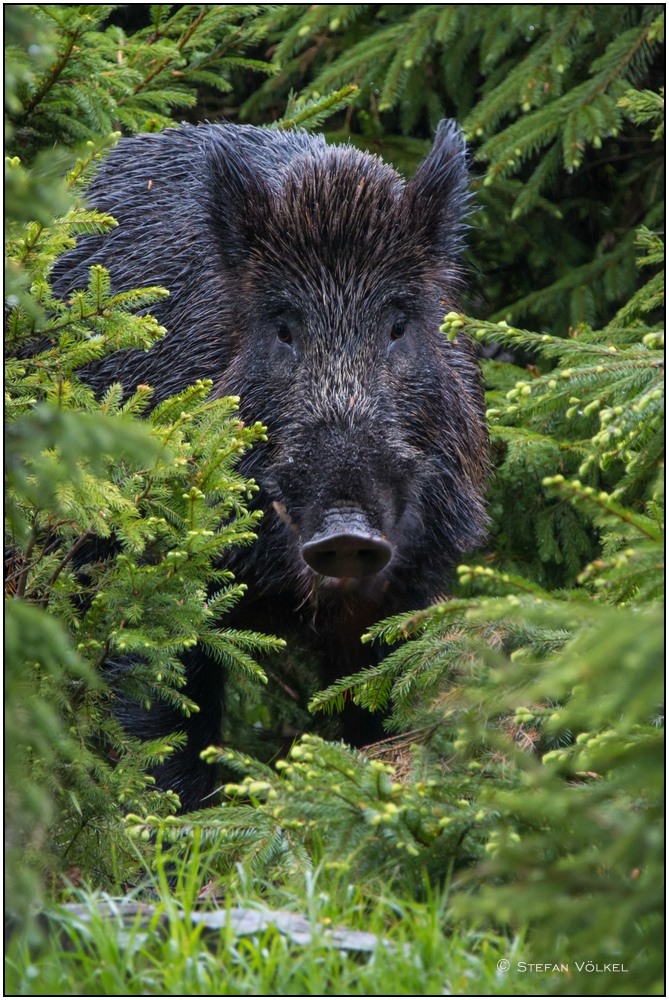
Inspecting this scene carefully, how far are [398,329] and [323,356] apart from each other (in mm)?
339

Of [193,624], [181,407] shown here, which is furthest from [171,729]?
[181,407]

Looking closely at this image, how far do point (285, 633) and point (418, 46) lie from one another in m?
2.84

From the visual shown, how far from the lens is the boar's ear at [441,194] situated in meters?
4.18

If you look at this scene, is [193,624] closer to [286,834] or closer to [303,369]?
[286,834]

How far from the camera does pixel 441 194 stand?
424 centimetres

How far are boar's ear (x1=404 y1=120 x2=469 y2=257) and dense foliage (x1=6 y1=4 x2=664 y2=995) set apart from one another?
0.70 metres

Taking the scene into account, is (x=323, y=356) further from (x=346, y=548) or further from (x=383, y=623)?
(x=383, y=623)

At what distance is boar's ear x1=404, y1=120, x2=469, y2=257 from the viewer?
4176 millimetres

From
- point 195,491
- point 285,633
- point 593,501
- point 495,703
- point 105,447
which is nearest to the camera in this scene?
point 105,447

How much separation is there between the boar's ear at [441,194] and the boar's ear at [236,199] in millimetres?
536

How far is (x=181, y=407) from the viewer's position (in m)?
3.09

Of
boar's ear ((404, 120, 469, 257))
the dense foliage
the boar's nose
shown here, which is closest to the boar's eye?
boar's ear ((404, 120, 469, 257))

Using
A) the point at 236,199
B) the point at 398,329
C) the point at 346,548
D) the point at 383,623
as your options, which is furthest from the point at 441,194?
the point at 383,623

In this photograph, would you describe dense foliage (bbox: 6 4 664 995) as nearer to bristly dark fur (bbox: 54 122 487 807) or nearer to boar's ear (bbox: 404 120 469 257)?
bristly dark fur (bbox: 54 122 487 807)
